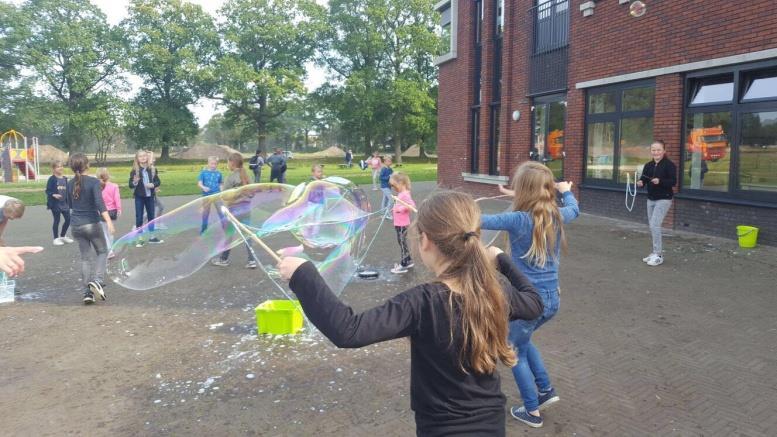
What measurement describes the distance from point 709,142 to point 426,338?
1076 centimetres

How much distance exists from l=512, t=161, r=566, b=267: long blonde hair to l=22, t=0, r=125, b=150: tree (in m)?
56.3

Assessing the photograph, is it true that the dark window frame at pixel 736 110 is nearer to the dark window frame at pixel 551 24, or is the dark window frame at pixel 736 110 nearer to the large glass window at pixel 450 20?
the dark window frame at pixel 551 24

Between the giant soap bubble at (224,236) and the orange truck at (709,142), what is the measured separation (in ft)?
27.0

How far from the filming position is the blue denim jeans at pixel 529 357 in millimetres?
3607

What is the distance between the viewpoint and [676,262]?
8.73 metres

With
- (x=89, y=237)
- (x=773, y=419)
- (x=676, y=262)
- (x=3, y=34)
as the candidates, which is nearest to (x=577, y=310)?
(x=773, y=419)

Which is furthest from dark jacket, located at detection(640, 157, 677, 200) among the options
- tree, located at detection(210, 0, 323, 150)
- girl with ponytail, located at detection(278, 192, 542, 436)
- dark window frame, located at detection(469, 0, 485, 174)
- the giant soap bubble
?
tree, located at detection(210, 0, 323, 150)

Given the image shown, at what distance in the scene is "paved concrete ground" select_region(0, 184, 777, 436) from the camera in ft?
12.9

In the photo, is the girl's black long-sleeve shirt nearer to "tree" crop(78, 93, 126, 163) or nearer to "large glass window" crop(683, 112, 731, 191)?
"large glass window" crop(683, 112, 731, 191)

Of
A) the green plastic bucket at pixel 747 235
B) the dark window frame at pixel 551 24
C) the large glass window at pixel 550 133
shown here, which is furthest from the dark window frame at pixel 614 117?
the green plastic bucket at pixel 747 235

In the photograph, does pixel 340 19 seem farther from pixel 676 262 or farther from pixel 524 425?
pixel 524 425

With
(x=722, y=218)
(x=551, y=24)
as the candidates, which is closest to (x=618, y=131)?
(x=722, y=218)

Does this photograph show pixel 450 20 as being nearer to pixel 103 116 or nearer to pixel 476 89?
pixel 476 89

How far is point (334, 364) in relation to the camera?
494 cm
